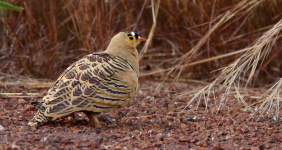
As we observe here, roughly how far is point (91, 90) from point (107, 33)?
1.68 m

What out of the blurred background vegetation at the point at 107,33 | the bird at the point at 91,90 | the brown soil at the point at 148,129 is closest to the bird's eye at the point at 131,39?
the bird at the point at 91,90

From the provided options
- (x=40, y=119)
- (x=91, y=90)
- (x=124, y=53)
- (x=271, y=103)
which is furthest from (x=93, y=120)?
(x=271, y=103)

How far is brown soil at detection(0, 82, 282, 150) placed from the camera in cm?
287

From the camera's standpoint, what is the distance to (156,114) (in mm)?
3900

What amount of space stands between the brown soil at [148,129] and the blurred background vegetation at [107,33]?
1.03 m

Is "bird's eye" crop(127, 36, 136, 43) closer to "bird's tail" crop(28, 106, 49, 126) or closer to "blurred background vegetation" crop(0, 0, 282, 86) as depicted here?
"blurred background vegetation" crop(0, 0, 282, 86)

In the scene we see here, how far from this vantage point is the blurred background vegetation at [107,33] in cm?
480

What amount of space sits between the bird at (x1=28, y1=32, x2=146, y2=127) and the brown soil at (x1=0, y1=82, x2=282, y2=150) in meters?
0.18

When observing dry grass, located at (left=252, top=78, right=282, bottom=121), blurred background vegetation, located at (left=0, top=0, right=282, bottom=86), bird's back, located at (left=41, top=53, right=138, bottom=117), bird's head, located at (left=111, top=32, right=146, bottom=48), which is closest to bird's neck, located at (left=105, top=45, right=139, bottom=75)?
bird's head, located at (left=111, top=32, right=146, bottom=48)

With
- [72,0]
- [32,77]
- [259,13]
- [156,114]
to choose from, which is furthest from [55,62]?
[259,13]

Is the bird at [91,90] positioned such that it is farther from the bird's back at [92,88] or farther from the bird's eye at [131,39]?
the bird's eye at [131,39]

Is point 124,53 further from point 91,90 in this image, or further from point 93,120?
point 93,120

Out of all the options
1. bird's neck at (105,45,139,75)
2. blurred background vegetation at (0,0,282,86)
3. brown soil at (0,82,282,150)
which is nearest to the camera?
brown soil at (0,82,282,150)

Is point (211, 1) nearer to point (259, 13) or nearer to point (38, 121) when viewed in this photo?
point (259, 13)
